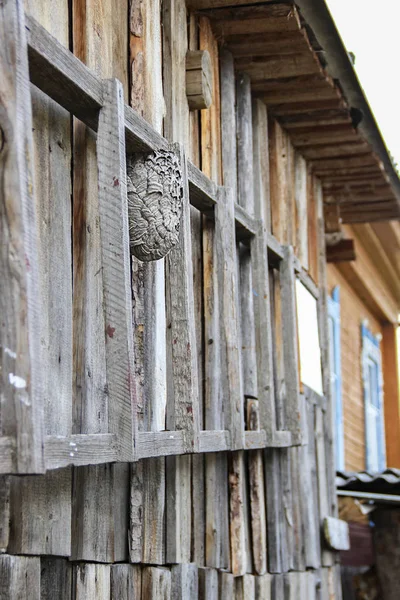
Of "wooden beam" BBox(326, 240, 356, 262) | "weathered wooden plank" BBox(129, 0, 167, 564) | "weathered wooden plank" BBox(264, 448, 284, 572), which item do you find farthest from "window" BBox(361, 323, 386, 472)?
"weathered wooden plank" BBox(129, 0, 167, 564)

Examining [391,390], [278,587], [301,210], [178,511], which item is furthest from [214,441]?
[391,390]

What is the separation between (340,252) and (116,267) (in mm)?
6650

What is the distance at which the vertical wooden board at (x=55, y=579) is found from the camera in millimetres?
2941

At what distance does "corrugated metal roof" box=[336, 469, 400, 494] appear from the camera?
7075 mm

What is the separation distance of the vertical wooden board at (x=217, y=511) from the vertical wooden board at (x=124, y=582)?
0.87 meters

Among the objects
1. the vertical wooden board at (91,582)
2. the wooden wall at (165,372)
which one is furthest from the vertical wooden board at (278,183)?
the vertical wooden board at (91,582)

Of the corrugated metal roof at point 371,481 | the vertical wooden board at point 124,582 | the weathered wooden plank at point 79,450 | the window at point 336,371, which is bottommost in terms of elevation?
the vertical wooden board at point 124,582

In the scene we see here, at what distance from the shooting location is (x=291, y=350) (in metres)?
5.42

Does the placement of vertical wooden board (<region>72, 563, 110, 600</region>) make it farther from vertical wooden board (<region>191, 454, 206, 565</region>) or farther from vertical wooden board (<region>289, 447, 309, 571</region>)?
vertical wooden board (<region>289, 447, 309, 571</region>)

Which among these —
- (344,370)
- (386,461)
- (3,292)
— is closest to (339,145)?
(3,292)

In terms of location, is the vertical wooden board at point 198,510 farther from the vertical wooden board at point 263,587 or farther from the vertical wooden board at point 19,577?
the vertical wooden board at point 19,577

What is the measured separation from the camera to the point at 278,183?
590 cm

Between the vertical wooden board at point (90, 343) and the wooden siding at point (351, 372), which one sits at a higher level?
the wooden siding at point (351, 372)

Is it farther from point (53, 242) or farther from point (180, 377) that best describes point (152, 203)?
point (180, 377)
